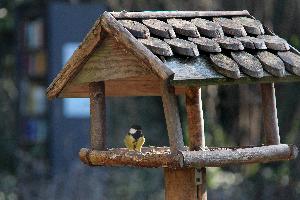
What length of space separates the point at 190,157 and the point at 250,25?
79 cm

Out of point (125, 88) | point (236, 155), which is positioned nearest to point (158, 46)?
point (236, 155)

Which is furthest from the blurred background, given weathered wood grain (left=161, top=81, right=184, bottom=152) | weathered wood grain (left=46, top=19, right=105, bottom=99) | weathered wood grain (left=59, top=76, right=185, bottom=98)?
weathered wood grain (left=161, top=81, right=184, bottom=152)

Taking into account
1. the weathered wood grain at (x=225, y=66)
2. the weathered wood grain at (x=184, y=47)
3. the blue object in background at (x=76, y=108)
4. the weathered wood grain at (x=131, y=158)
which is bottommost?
the weathered wood grain at (x=131, y=158)

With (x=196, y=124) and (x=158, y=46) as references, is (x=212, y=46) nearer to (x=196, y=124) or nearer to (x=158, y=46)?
(x=158, y=46)

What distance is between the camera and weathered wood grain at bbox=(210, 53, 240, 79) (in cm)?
384

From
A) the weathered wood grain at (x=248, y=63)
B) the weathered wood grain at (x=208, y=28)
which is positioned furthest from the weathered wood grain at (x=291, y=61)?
the weathered wood grain at (x=208, y=28)

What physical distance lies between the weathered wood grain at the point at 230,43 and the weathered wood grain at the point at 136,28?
0.30 m

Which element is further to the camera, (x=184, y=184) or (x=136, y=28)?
(x=184, y=184)

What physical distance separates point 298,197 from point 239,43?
18.5 ft

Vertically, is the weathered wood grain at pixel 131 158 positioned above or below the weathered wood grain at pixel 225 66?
below

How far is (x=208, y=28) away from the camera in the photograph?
411 centimetres

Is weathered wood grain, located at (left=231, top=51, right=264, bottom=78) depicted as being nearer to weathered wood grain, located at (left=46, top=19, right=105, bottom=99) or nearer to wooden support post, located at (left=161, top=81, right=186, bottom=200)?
wooden support post, located at (left=161, top=81, right=186, bottom=200)

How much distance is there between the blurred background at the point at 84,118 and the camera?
31.7 feet

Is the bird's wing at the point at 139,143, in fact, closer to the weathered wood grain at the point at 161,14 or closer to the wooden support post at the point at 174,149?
the wooden support post at the point at 174,149
